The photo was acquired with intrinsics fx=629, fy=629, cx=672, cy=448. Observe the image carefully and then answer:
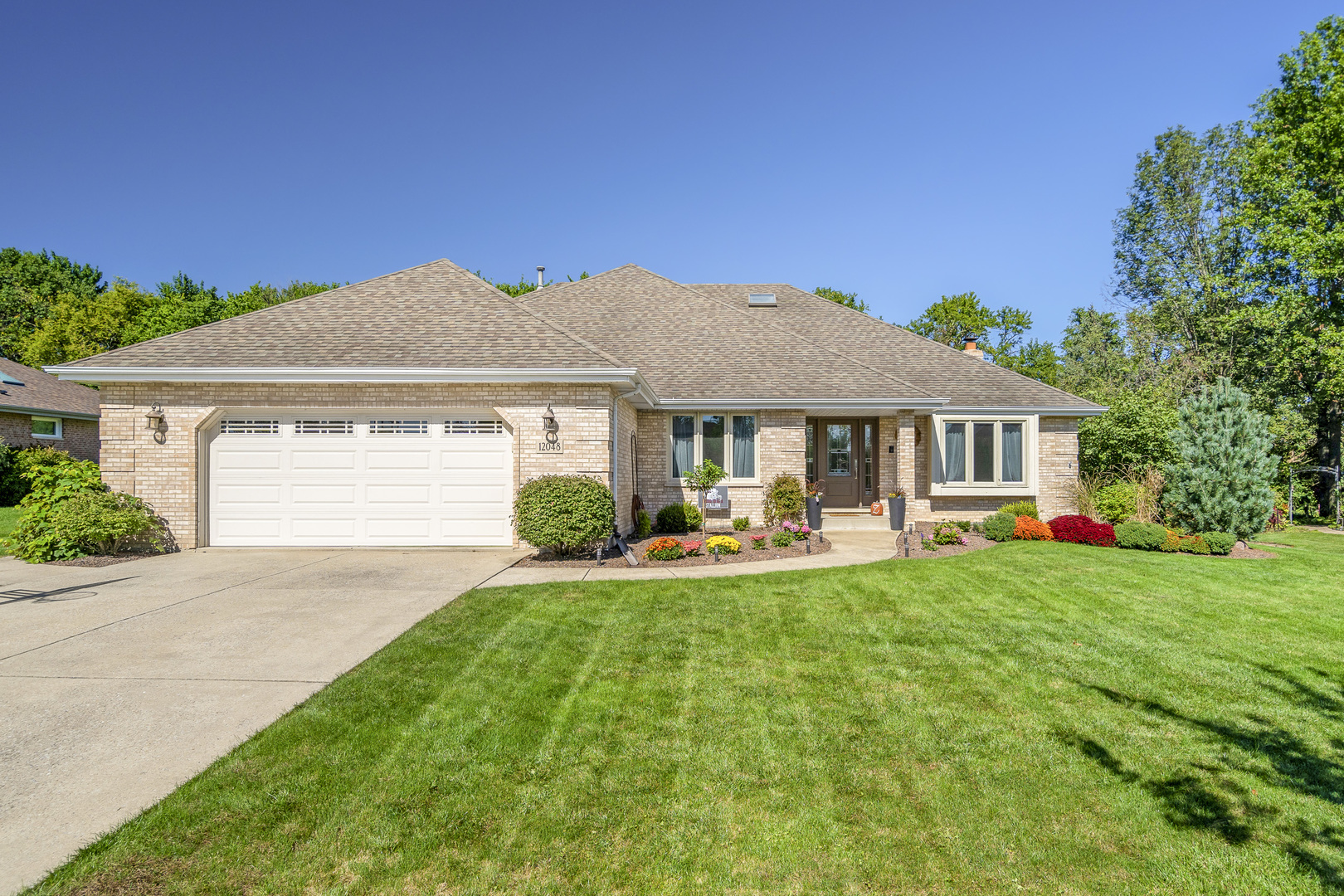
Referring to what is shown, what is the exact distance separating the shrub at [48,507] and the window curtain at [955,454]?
17401 mm

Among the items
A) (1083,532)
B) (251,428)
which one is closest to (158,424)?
(251,428)

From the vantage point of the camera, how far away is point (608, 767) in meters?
3.66

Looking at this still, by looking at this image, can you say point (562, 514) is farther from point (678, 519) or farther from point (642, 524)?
point (678, 519)

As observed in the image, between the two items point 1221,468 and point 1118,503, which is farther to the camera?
point 1118,503

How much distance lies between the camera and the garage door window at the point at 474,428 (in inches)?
447

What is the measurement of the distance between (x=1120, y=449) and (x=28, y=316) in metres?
60.3

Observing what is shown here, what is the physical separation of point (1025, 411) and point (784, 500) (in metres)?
6.63

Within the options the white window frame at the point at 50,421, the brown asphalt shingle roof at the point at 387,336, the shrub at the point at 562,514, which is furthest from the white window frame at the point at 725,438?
A: the white window frame at the point at 50,421

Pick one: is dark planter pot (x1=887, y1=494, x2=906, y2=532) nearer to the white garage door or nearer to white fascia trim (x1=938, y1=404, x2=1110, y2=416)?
white fascia trim (x1=938, y1=404, x2=1110, y2=416)

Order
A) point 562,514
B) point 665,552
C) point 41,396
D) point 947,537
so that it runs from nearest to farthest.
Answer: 1. point 562,514
2. point 665,552
3. point 947,537
4. point 41,396

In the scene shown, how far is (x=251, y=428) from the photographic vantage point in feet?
37.4

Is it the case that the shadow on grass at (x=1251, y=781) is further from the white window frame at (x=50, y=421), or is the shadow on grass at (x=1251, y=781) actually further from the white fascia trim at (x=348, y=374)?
the white window frame at (x=50, y=421)

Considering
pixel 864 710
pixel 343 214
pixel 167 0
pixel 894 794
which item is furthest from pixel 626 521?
pixel 343 214

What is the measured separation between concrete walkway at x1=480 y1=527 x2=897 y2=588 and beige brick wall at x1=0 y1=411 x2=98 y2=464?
2328 centimetres
